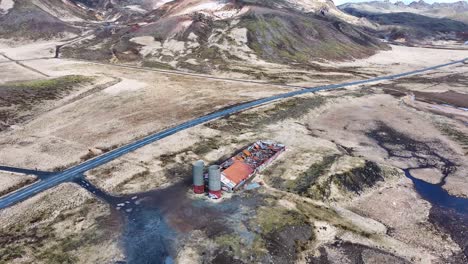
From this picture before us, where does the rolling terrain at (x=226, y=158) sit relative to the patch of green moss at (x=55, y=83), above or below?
below

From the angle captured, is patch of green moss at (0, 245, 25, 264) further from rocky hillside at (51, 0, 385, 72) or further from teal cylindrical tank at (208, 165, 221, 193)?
rocky hillside at (51, 0, 385, 72)

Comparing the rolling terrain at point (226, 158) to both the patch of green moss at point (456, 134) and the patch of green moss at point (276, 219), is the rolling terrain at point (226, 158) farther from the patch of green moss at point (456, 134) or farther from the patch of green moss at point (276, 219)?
the patch of green moss at point (456, 134)

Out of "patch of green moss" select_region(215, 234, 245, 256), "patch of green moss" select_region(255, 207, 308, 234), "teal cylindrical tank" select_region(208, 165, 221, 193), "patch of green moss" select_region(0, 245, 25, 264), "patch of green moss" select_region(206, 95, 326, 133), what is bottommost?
"patch of green moss" select_region(206, 95, 326, 133)

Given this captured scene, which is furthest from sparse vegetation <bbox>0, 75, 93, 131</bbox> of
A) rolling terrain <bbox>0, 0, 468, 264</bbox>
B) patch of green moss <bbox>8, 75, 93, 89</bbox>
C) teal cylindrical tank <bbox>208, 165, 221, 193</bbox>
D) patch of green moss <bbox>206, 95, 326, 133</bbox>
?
teal cylindrical tank <bbox>208, 165, 221, 193</bbox>

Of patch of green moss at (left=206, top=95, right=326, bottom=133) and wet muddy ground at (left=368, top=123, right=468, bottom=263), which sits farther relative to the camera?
patch of green moss at (left=206, top=95, right=326, bottom=133)

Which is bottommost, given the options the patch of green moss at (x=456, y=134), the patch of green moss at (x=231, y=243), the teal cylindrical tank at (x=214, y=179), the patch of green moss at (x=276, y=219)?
the patch of green moss at (x=456, y=134)

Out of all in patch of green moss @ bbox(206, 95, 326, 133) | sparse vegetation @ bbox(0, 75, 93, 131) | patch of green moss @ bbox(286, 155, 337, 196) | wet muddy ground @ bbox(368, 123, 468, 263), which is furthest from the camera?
sparse vegetation @ bbox(0, 75, 93, 131)

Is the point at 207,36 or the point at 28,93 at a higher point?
the point at 207,36

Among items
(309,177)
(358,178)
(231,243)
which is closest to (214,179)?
(231,243)

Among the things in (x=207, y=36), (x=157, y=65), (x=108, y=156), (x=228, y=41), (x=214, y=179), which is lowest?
(x=157, y=65)

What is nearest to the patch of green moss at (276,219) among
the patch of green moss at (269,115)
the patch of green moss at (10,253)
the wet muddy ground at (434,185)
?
the wet muddy ground at (434,185)

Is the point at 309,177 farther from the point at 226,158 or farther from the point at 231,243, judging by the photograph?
the point at 231,243

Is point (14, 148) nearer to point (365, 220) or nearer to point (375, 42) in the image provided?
point (365, 220)
